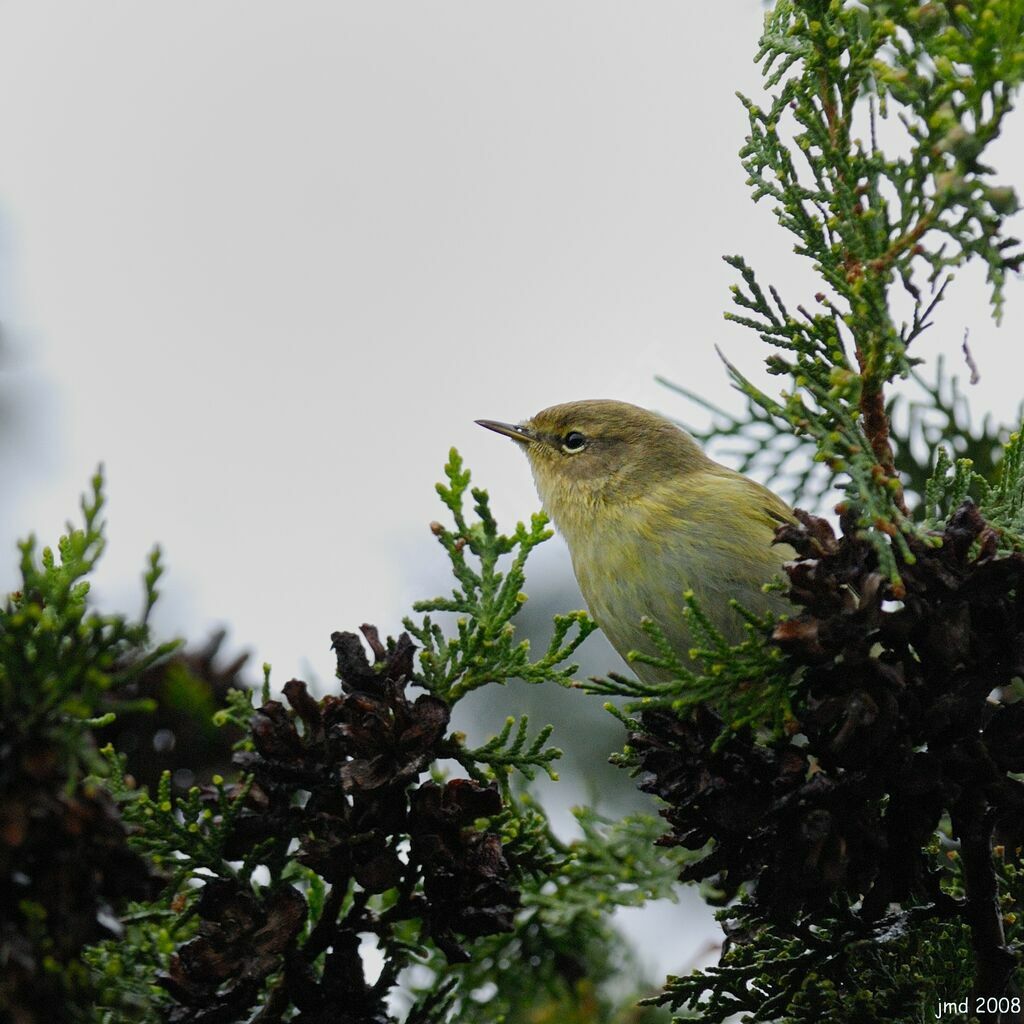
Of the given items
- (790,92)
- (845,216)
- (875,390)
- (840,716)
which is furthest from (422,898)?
(790,92)

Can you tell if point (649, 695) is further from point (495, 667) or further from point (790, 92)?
point (790, 92)

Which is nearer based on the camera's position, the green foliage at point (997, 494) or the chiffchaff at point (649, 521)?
the green foliage at point (997, 494)

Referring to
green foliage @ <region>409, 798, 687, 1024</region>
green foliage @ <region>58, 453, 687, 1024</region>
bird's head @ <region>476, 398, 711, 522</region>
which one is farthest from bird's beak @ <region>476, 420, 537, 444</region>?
green foliage @ <region>58, 453, 687, 1024</region>

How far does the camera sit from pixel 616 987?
3.82 metres

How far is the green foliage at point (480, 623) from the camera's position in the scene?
2664mm

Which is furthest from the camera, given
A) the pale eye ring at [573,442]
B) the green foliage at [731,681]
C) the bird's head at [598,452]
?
the pale eye ring at [573,442]

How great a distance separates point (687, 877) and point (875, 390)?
3.57 ft

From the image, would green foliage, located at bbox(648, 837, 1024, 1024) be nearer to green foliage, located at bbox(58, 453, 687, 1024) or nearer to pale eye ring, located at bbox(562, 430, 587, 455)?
green foliage, located at bbox(58, 453, 687, 1024)

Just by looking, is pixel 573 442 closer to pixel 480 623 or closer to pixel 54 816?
pixel 480 623

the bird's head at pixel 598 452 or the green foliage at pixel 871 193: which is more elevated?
the bird's head at pixel 598 452

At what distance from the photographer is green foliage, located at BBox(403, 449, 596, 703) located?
8.74ft

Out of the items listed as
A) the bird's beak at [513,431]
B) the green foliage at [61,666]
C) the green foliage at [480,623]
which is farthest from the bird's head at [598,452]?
the green foliage at [61,666]

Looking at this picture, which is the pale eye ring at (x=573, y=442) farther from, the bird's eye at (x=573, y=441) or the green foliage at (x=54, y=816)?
the green foliage at (x=54, y=816)

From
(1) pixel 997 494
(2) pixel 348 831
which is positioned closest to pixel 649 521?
(1) pixel 997 494
